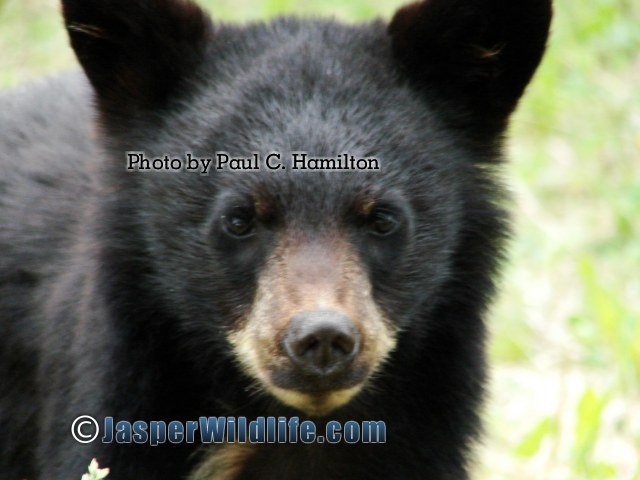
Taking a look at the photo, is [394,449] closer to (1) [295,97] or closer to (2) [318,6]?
(1) [295,97]

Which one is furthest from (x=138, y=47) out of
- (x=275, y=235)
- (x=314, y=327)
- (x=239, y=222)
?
(x=314, y=327)

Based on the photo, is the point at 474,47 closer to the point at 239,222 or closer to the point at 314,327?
the point at 239,222

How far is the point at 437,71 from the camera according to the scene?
5.20 meters

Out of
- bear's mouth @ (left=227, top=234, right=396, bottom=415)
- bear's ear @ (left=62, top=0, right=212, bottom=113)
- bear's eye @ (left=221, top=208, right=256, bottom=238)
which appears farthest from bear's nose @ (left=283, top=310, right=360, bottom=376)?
bear's ear @ (left=62, top=0, right=212, bottom=113)

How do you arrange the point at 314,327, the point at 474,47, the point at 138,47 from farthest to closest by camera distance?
the point at 474,47
the point at 138,47
the point at 314,327

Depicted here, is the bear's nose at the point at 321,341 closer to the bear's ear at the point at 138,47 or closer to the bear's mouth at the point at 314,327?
the bear's mouth at the point at 314,327

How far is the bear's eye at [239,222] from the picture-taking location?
4738mm

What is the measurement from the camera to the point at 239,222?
475 cm

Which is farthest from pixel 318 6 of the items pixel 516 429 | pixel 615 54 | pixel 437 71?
pixel 437 71

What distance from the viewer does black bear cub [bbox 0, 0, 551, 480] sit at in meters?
4.69

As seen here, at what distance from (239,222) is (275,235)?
0.52ft

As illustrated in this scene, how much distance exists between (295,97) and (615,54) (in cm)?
654

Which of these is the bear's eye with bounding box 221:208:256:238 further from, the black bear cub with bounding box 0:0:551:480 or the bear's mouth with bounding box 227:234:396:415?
the bear's mouth with bounding box 227:234:396:415

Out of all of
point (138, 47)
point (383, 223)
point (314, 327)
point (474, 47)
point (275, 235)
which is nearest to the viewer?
point (314, 327)
